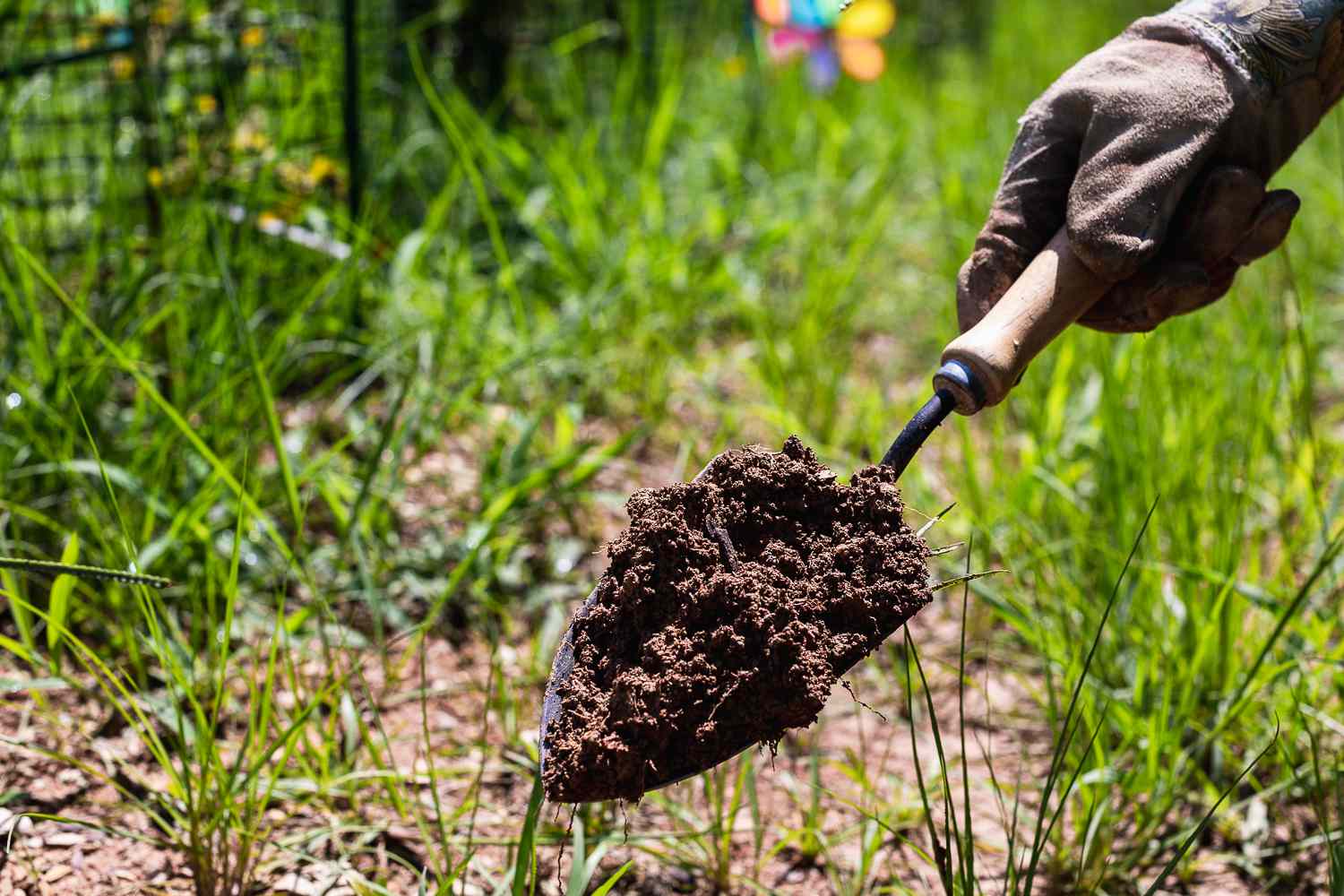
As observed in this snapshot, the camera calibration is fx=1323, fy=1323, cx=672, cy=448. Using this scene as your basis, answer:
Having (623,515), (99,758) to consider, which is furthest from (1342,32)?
(99,758)

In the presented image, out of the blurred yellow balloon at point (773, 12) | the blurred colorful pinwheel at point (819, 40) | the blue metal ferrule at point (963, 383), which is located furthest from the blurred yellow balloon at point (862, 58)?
the blue metal ferrule at point (963, 383)

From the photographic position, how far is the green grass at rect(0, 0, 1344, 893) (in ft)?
5.57

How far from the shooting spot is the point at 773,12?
4.68 metres

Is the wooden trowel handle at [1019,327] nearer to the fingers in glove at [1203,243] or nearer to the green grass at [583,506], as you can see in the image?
the fingers in glove at [1203,243]

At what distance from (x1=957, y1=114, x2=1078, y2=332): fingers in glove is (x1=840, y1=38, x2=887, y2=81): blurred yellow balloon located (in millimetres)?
3471

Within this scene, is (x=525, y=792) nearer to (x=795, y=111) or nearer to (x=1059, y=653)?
(x=1059, y=653)

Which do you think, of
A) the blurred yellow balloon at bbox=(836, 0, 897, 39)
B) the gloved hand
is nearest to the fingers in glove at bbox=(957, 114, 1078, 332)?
the gloved hand

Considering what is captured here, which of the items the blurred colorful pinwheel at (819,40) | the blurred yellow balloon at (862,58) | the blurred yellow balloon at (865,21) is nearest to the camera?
the blurred colorful pinwheel at (819,40)

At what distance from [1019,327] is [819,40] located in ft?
12.2

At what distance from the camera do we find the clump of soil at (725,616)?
1.24 meters

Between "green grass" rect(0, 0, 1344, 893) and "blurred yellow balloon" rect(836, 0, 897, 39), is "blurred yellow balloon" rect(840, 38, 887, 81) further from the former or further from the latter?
"green grass" rect(0, 0, 1344, 893)

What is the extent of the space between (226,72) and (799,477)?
6.18ft

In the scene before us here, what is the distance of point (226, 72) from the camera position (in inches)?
108

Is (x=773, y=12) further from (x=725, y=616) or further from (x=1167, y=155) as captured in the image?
(x=725, y=616)
